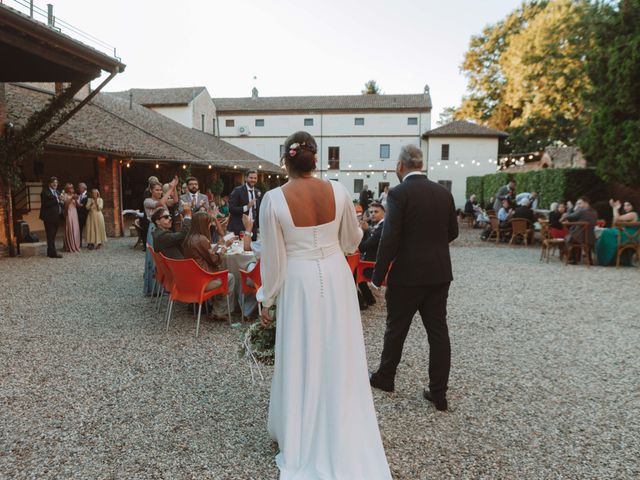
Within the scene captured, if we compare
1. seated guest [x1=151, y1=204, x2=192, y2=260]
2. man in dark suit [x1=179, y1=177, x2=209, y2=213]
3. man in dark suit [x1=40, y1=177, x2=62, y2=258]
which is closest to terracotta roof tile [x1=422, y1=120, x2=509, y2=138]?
man in dark suit [x1=40, y1=177, x2=62, y2=258]

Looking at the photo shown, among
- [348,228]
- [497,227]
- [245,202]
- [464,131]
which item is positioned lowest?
[497,227]

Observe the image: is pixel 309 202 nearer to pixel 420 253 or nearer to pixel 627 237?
pixel 420 253

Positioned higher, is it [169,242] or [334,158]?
[334,158]

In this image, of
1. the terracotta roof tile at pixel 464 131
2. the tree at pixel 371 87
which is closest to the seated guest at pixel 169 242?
the terracotta roof tile at pixel 464 131

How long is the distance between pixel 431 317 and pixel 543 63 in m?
23.8

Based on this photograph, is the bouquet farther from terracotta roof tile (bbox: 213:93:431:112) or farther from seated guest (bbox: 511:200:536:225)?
terracotta roof tile (bbox: 213:93:431:112)

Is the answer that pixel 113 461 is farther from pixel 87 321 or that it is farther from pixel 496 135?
pixel 496 135

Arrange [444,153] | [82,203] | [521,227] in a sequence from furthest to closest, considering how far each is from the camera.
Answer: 1. [444,153]
2. [521,227]
3. [82,203]

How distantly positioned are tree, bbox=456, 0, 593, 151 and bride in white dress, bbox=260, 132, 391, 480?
54.2 ft

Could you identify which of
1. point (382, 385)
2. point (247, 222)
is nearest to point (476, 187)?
point (247, 222)

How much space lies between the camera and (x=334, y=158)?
141ft

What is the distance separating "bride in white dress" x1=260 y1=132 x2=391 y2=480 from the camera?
2299mm

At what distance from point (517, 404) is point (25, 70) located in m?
10.7

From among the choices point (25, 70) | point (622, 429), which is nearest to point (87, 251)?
point (25, 70)
